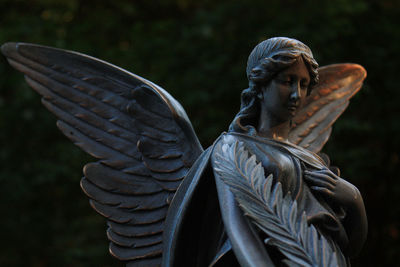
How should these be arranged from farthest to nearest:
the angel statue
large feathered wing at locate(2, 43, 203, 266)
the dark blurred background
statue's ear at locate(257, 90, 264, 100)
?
1. the dark blurred background
2. large feathered wing at locate(2, 43, 203, 266)
3. statue's ear at locate(257, 90, 264, 100)
4. the angel statue

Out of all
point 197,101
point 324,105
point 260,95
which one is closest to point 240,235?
point 260,95

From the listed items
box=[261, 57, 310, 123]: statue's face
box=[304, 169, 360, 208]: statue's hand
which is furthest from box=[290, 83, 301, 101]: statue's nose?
box=[304, 169, 360, 208]: statue's hand

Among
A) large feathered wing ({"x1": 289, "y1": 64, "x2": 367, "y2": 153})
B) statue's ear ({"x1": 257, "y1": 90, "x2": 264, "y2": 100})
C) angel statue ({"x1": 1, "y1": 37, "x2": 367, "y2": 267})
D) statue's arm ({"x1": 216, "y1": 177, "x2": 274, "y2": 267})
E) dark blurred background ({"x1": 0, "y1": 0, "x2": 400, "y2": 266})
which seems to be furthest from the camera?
dark blurred background ({"x1": 0, "y1": 0, "x2": 400, "y2": 266})

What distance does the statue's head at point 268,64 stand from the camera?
13.5 feet

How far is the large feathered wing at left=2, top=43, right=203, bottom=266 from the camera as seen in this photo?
5051 mm

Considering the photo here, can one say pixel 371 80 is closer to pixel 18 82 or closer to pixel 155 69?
pixel 155 69

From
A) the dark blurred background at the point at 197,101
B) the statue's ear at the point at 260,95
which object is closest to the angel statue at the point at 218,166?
the statue's ear at the point at 260,95

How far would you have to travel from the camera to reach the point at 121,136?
17.7 feet

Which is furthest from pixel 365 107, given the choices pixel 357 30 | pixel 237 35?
pixel 237 35

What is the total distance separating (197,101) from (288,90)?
7.31m

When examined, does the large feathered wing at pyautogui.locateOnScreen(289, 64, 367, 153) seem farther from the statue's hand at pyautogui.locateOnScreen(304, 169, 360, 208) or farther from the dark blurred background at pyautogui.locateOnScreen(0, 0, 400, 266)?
the dark blurred background at pyautogui.locateOnScreen(0, 0, 400, 266)

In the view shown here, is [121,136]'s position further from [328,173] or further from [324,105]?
[328,173]

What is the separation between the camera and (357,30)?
12164 mm

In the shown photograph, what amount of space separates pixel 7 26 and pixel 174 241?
29.3 ft
